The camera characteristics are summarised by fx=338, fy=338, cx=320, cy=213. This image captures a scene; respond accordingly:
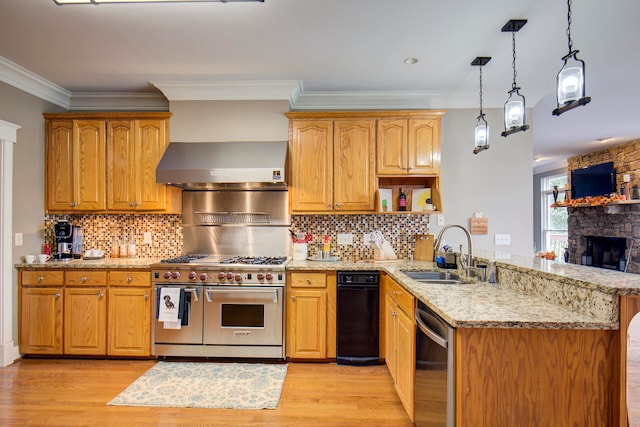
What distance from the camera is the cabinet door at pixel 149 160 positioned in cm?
339

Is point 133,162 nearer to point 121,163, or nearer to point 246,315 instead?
point 121,163

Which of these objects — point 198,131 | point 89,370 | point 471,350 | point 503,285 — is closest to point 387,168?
point 503,285

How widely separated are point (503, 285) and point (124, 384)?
115 inches

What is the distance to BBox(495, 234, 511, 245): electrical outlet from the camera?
362cm

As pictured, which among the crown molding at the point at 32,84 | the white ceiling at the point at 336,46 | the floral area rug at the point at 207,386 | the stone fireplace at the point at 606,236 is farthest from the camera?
the stone fireplace at the point at 606,236

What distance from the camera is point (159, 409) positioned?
2326 millimetres

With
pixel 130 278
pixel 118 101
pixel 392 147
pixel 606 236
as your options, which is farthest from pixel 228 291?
pixel 606 236

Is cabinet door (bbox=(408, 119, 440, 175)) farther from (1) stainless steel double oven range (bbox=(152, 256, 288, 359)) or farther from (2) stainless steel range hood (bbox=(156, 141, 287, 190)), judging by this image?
(1) stainless steel double oven range (bbox=(152, 256, 288, 359))

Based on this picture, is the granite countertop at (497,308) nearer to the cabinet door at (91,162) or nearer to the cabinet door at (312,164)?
the cabinet door at (312,164)

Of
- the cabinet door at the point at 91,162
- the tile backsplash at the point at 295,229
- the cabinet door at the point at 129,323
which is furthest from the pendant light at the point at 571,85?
the cabinet door at the point at 91,162

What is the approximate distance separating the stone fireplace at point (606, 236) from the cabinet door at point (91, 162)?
7371mm

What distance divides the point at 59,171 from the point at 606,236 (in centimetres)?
804

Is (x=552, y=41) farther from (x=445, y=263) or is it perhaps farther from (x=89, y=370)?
(x=89, y=370)

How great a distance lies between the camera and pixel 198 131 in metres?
3.40
